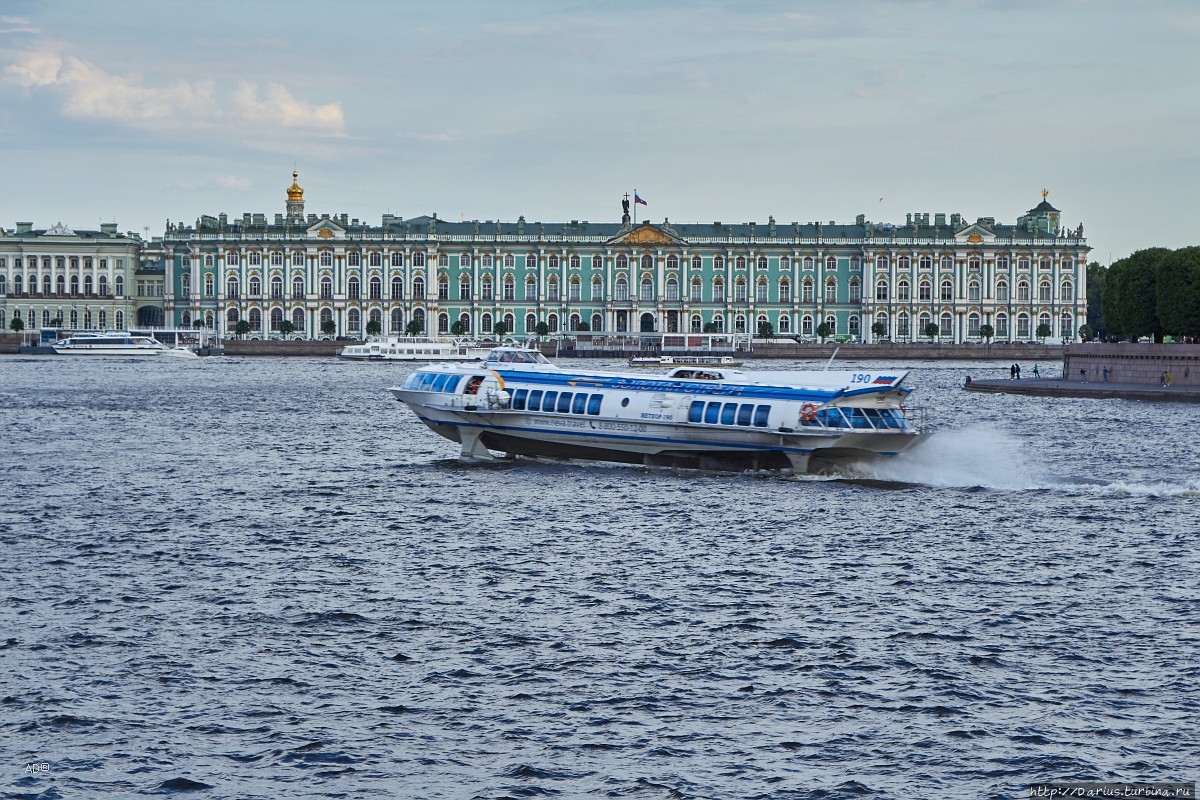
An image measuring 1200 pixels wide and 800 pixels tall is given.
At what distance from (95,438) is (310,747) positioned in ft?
98.9

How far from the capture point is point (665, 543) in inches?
948

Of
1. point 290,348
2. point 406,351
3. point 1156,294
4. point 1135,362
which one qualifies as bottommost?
point 1135,362

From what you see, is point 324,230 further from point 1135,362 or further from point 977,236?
point 1135,362

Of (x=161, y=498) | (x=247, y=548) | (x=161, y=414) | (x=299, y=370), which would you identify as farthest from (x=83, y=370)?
(x=247, y=548)

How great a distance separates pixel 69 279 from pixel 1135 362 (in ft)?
312

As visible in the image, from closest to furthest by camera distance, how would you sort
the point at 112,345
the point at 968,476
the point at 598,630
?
the point at 598,630
the point at 968,476
the point at 112,345

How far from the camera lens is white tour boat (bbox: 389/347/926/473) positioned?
30484 millimetres

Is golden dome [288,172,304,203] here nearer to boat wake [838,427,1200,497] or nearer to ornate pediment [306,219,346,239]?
ornate pediment [306,219,346,239]

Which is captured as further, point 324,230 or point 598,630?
point 324,230

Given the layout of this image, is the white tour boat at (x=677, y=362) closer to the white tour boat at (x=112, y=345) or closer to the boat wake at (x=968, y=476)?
the white tour boat at (x=112, y=345)

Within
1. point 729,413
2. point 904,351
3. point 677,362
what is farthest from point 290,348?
point 729,413

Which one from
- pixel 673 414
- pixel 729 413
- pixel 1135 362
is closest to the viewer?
pixel 729 413

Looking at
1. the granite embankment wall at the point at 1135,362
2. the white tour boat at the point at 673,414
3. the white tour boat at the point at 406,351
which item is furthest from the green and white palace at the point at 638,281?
the white tour boat at the point at 673,414

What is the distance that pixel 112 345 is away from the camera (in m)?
120
